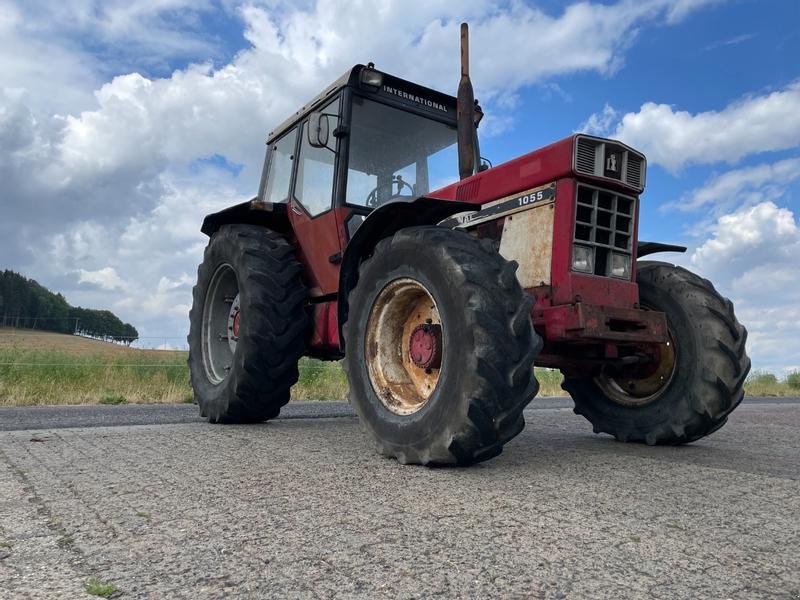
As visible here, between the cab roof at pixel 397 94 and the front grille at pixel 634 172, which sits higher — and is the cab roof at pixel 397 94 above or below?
above

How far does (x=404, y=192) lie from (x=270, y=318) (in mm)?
1542

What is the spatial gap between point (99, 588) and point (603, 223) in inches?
131

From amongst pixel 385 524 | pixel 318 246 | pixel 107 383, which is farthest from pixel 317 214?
pixel 107 383

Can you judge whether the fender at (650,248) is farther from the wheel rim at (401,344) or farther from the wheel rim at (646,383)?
the wheel rim at (401,344)

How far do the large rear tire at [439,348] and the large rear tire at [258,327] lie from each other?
126 centimetres

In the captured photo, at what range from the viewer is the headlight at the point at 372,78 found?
4.95 meters

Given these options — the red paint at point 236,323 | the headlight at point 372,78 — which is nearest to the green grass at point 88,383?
the red paint at point 236,323

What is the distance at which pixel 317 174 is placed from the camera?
532cm

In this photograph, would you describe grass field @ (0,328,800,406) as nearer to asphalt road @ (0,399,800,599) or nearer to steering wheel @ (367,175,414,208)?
steering wheel @ (367,175,414,208)

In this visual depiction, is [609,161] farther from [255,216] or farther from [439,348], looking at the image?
[255,216]

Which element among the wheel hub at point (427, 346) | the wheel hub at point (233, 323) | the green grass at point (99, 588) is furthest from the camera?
the wheel hub at point (233, 323)

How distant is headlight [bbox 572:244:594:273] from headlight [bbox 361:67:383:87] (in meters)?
2.24

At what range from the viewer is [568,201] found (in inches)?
143

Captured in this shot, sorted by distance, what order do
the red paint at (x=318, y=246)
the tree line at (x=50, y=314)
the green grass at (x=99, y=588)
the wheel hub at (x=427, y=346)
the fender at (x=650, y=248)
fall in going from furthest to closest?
1. the tree line at (x=50, y=314)
2. the red paint at (x=318, y=246)
3. the fender at (x=650, y=248)
4. the wheel hub at (x=427, y=346)
5. the green grass at (x=99, y=588)
